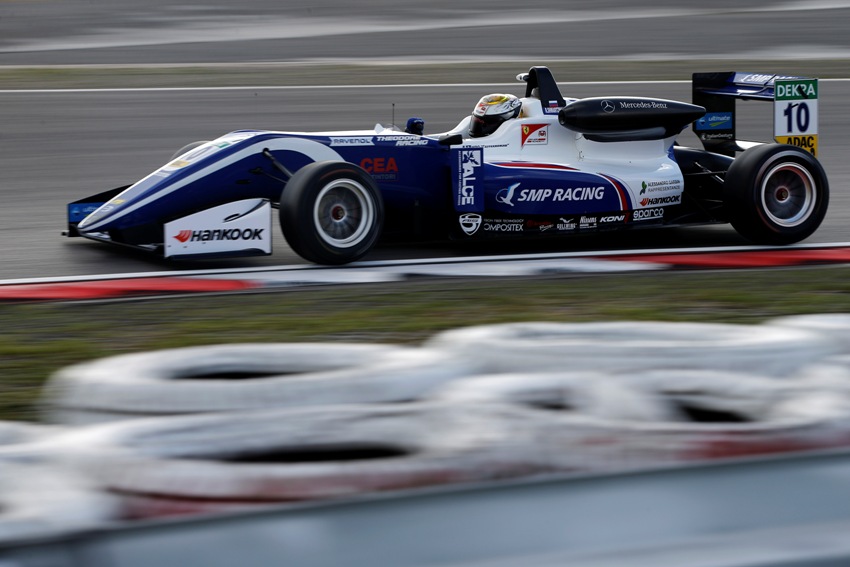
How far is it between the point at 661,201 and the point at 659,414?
4979 millimetres

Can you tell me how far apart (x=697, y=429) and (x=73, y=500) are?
4.38 ft

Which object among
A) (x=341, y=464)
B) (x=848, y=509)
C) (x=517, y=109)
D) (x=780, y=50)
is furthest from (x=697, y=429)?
(x=780, y=50)

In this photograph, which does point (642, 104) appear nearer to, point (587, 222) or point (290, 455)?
point (587, 222)

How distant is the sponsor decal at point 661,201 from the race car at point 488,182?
0.4 inches

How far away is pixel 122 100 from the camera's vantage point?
1302 cm

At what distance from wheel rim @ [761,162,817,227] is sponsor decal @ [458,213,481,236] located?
197 cm

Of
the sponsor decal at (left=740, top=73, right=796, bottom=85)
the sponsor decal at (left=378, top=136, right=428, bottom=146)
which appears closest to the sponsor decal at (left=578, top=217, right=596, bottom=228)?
the sponsor decal at (left=378, top=136, right=428, bottom=146)

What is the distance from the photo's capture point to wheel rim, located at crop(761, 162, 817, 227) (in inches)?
299

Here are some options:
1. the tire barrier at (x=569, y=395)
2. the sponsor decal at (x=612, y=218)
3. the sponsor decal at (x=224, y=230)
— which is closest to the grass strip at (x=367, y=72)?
the sponsor decal at (x=612, y=218)

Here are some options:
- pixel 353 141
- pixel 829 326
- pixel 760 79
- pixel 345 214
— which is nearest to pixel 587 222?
pixel 353 141

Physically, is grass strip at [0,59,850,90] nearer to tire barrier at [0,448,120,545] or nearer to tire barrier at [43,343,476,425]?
tire barrier at [43,343,476,425]

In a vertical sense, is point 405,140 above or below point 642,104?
below

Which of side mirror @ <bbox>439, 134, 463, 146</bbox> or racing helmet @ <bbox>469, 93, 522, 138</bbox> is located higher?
racing helmet @ <bbox>469, 93, 522, 138</bbox>

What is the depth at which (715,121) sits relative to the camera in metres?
8.55
